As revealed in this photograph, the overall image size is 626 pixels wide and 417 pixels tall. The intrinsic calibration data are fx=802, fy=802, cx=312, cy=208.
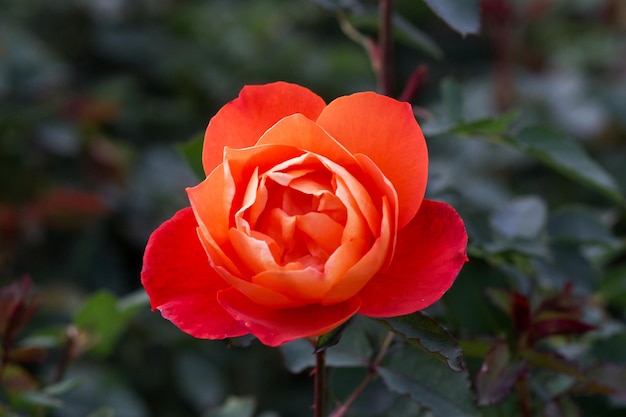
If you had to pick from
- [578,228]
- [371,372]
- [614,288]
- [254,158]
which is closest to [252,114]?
[254,158]

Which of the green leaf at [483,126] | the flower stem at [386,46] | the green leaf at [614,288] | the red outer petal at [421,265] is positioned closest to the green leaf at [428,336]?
the red outer petal at [421,265]

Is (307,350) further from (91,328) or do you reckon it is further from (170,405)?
(170,405)

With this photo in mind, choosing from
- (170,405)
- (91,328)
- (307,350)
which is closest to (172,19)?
(170,405)

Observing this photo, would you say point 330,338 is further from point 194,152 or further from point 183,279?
point 194,152

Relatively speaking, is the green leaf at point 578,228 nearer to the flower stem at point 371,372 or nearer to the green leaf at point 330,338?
the flower stem at point 371,372

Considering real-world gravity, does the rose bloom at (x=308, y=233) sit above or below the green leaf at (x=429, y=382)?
above

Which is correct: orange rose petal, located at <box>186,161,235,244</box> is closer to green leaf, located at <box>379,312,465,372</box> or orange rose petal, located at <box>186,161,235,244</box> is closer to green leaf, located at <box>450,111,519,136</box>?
green leaf, located at <box>379,312,465,372</box>

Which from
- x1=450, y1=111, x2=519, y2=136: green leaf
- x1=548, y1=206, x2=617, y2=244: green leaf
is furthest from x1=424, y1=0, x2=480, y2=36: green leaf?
x1=548, y1=206, x2=617, y2=244: green leaf
